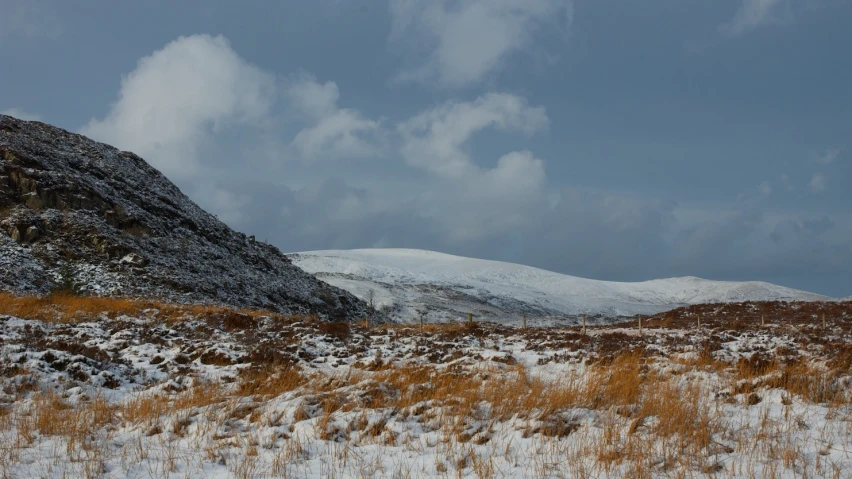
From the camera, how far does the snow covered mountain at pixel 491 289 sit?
7431 centimetres

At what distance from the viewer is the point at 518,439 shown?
757 centimetres

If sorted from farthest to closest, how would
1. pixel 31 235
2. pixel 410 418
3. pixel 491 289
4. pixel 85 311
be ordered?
1. pixel 491 289
2. pixel 31 235
3. pixel 85 311
4. pixel 410 418

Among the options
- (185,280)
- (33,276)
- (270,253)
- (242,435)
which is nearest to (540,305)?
(270,253)

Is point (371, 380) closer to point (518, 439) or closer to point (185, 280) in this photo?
point (518, 439)

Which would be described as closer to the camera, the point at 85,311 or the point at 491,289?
the point at 85,311

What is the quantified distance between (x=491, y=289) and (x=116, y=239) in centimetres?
7232

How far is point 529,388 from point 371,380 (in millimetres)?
3183

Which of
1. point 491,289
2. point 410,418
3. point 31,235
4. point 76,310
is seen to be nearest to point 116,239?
point 31,235

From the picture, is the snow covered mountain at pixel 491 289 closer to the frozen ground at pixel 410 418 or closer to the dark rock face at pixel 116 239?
the dark rock face at pixel 116 239

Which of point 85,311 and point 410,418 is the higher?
point 85,311

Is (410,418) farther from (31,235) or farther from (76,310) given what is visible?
(31,235)

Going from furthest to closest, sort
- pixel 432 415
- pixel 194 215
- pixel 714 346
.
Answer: pixel 194 215
pixel 714 346
pixel 432 415

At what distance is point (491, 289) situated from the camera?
102 meters

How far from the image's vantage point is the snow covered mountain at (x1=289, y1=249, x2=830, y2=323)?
74.3 metres
